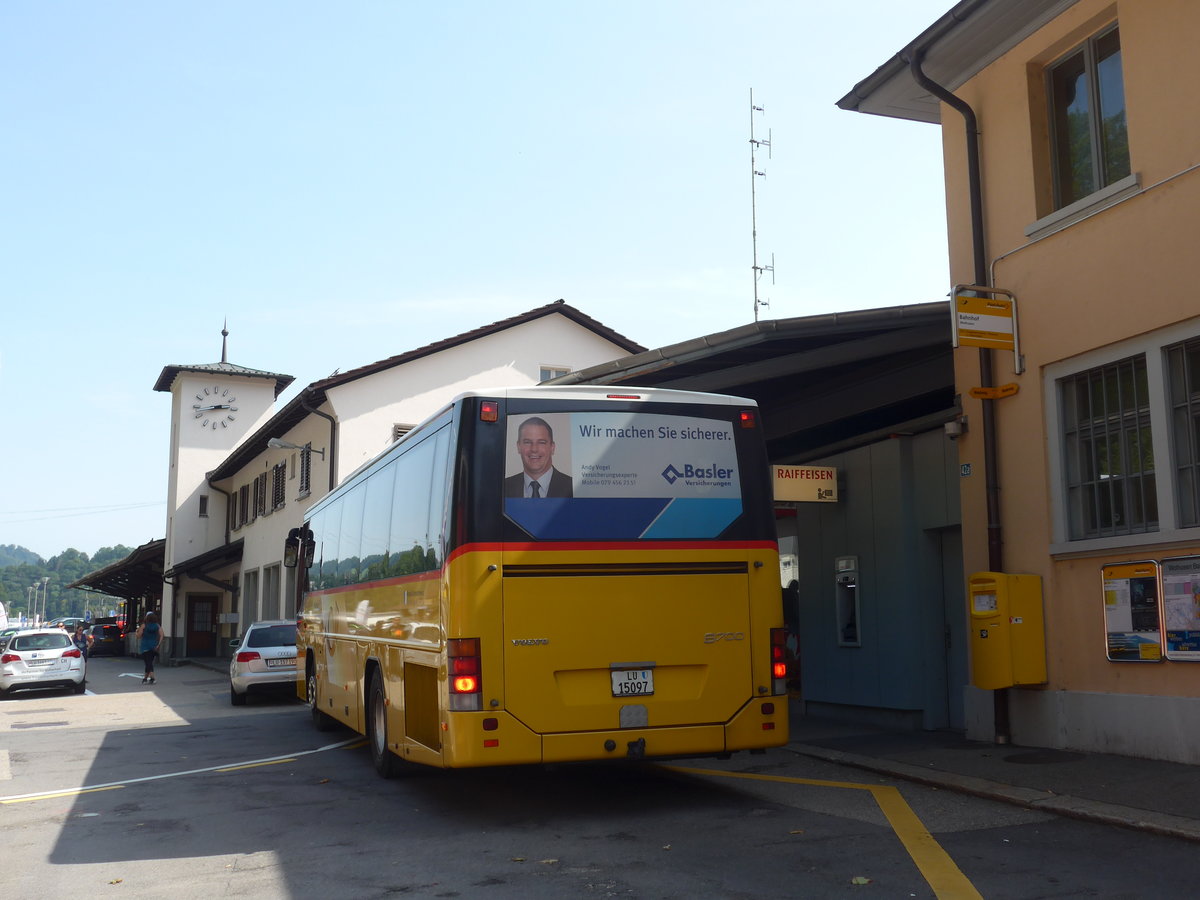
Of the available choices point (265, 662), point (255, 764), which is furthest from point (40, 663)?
point (255, 764)

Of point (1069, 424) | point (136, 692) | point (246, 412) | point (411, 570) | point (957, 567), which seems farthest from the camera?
point (246, 412)

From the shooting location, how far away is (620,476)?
27.5ft

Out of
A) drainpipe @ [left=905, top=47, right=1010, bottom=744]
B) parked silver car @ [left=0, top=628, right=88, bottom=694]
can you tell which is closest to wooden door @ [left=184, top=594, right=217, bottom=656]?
parked silver car @ [left=0, top=628, right=88, bottom=694]

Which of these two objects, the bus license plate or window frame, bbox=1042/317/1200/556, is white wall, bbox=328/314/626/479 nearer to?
window frame, bbox=1042/317/1200/556

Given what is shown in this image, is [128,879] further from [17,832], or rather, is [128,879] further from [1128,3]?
[1128,3]

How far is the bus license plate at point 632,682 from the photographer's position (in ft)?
26.5

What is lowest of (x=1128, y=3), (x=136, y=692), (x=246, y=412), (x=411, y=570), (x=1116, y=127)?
(x=136, y=692)

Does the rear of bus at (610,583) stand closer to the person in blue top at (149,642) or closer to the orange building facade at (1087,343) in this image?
the orange building facade at (1087,343)

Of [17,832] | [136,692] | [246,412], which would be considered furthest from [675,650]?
[246,412]

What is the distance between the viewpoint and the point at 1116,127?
10375mm

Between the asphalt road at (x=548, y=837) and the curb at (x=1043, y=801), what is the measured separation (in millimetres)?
98

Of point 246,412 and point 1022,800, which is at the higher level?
point 246,412

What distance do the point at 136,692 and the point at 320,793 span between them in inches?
717

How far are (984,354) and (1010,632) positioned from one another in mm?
2662
